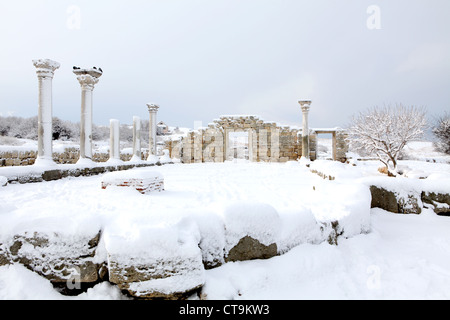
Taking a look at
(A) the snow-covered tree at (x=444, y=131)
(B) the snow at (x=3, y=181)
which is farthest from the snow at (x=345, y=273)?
(A) the snow-covered tree at (x=444, y=131)

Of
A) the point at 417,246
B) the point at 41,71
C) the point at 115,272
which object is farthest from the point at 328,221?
the point at 41,71

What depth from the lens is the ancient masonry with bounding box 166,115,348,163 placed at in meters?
17.2

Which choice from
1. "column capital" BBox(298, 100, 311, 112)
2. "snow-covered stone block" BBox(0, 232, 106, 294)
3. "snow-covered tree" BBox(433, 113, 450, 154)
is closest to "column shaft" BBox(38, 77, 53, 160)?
"snow-covered stone block" BBox(0, 232, 106, 294)

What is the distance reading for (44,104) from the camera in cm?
766

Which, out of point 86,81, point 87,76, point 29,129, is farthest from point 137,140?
point 29,129

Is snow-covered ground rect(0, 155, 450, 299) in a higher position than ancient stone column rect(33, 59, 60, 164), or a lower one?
lower

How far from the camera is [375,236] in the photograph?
11.9 feet

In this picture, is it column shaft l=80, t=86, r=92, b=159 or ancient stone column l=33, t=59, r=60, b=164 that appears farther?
column shaft l=80, t=86, r=92, b=159

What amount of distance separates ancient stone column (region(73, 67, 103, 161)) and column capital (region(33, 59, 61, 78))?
144cm

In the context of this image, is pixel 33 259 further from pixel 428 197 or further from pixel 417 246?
pixel 428 197

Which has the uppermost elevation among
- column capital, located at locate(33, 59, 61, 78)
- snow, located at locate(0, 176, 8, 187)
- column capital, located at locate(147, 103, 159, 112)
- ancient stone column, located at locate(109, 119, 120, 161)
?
A: column capital, located at locate(147, 103, 159, 112)

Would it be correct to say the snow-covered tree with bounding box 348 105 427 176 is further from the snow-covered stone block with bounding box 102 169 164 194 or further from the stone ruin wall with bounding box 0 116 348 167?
the snow-covered stone block with bounding box 102 169 164 194

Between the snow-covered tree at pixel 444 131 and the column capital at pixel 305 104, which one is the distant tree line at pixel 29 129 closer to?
the column capital at pixel 305 104

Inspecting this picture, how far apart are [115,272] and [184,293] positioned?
669mm
